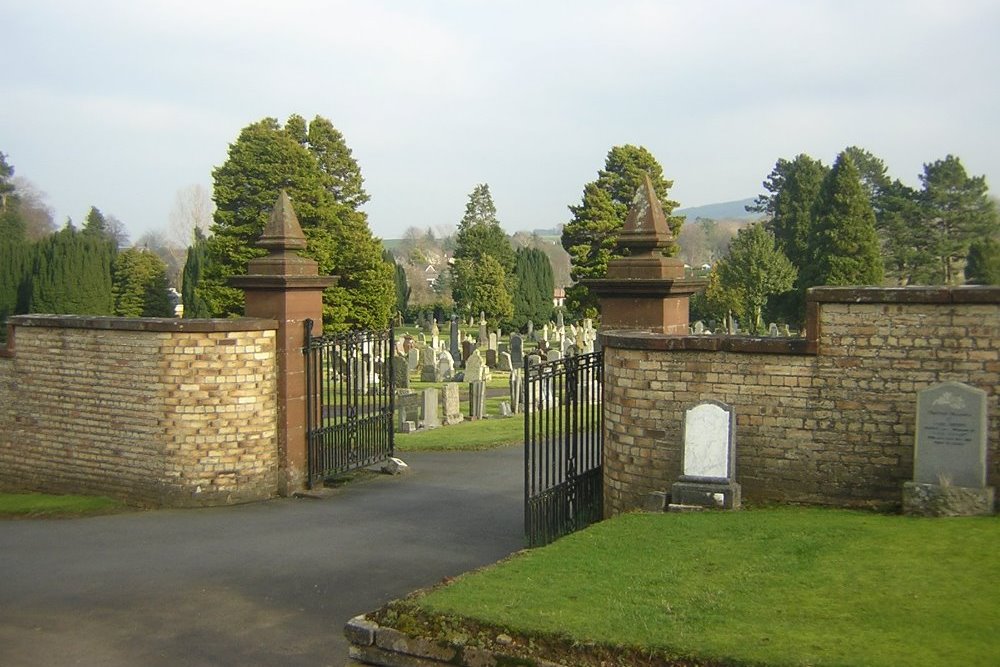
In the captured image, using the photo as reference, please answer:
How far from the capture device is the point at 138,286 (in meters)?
54.0

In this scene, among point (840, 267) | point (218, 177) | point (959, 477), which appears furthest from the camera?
point (840, 267)

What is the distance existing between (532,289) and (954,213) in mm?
26914

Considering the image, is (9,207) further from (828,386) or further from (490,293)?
(828,386)

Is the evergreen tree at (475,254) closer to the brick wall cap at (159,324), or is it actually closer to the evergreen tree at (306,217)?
the evergreen tree at (306,217)

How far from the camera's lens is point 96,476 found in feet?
41.0

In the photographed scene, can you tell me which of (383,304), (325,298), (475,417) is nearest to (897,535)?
(475,417)

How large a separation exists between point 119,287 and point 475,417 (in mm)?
40194

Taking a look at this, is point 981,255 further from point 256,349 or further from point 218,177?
point 256,349

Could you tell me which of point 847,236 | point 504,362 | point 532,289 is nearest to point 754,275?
point 847,236

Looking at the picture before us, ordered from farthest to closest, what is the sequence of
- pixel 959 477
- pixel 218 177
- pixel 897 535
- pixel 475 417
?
1. pixel 218 177
2. pixel 475 417
3. pixel 959 477
4. pixel 897 535

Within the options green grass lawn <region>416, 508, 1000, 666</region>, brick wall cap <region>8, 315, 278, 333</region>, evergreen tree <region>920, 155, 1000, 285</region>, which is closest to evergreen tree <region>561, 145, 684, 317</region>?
evergreen tree <region>920, 155, 1000, 285</region>

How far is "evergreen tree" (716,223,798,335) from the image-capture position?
44281 millimetres

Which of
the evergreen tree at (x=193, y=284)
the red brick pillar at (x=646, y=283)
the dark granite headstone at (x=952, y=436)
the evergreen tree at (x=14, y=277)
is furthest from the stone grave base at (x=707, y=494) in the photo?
the evergreen tree at (x=14, y=277)

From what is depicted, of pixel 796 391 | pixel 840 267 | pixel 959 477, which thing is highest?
pixel 840 267
